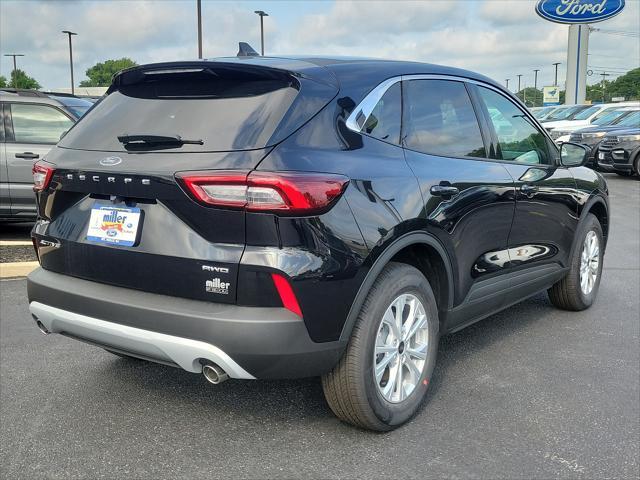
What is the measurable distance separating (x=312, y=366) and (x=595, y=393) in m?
1.81

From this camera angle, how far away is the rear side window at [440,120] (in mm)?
3373

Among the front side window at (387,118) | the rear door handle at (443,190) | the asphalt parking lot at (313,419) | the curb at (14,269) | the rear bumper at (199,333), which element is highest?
the front side window at (387,118)

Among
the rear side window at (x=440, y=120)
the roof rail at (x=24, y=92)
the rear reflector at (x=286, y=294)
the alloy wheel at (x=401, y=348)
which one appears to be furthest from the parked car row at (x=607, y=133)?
the rear reflector at (x=286, y=294)

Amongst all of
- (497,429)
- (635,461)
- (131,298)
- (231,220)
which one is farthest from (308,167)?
(635,461)

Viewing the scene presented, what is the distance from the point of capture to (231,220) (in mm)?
2586

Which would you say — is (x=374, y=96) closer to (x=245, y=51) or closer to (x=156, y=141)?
(x=245, y=51)

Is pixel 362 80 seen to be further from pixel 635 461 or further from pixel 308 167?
pixel 635 461

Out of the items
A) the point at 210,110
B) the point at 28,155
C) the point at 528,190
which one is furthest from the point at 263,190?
the point at 28,155

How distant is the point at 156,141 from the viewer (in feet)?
9.29

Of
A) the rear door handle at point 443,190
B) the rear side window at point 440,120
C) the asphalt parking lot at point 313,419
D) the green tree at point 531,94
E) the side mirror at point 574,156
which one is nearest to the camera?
the asphalt parking lot at point 313,419

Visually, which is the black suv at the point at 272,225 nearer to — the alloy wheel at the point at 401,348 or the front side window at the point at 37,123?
the alloy wheel at the point at 401,348

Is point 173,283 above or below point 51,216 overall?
below

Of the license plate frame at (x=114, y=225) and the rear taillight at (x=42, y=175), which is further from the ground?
the rear taillight at (x=42, y=175)

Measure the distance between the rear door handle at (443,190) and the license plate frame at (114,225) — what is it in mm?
1393
